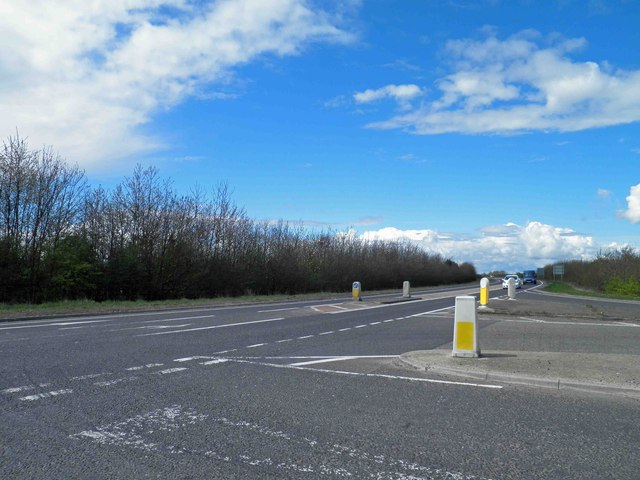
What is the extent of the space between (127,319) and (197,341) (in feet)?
24.3

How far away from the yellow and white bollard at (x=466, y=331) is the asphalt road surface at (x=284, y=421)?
1.34m

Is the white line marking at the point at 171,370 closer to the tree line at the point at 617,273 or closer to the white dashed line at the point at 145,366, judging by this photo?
the white dashed line at the point at 145,366

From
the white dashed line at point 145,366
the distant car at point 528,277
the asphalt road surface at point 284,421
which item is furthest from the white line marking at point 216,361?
the distant car at point 528,277

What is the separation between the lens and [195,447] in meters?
5.35

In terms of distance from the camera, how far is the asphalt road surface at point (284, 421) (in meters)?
4.89

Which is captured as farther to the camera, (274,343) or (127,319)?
(127,319)

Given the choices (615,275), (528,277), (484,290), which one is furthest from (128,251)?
(528,277)

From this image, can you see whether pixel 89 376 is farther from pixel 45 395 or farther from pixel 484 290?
pixel 484 290

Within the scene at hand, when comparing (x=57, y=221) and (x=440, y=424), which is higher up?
(x=57, y=221)

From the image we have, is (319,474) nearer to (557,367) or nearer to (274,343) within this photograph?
(557,367)

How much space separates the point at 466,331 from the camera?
10.5 m

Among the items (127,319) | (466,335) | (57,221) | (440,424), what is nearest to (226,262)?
(57,221)

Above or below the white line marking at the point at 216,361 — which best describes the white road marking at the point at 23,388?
above

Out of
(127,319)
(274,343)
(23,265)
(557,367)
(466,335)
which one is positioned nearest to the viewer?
(557,367)
